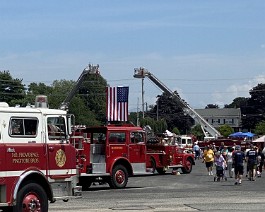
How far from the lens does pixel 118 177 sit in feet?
86.5

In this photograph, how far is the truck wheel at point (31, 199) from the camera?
13.5 m

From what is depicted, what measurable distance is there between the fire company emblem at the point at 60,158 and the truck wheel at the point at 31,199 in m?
0.79

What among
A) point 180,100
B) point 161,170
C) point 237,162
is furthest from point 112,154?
point 180,100

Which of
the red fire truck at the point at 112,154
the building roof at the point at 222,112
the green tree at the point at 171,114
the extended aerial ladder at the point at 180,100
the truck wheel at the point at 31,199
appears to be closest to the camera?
the truck wheel at the point at 31,199

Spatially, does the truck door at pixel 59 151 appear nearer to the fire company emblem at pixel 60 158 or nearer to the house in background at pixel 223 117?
the fire company emblem at pixel 60 158

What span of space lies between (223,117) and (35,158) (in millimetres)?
171210

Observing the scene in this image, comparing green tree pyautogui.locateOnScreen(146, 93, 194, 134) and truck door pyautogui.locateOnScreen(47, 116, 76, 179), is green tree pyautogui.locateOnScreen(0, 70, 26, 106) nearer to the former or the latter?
green tree pyautogui.locateOnScreen(146, 93, 194, 134)

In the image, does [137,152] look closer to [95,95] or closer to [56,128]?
[56,128]

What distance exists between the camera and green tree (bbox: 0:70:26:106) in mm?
97812

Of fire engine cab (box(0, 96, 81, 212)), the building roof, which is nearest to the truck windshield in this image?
fire engine cab (box(0, 96, 81, 212))

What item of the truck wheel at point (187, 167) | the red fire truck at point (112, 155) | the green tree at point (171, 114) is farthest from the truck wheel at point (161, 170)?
the green tree at point (171, 114)

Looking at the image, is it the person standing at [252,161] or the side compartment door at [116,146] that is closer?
the side compartment door at [116,146]

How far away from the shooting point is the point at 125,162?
26.8 m

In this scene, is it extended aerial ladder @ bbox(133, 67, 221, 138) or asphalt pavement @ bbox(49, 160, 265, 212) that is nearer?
asphalt pavement @ bbox(49, 160, 265, 212)
